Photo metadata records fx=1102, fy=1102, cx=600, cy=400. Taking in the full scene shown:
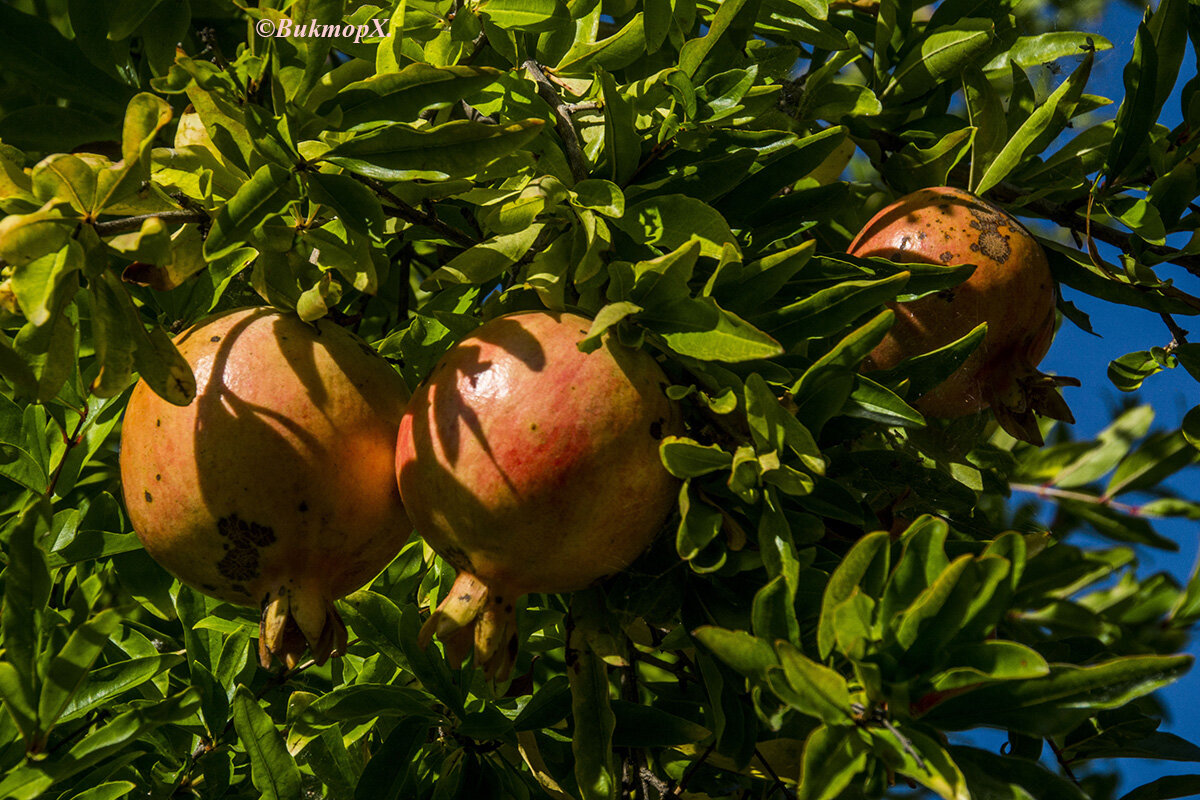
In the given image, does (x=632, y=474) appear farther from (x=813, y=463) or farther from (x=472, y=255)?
(x=472, y=255)

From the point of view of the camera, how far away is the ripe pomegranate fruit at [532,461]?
44.1 inches

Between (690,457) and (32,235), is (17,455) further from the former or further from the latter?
(690,457)

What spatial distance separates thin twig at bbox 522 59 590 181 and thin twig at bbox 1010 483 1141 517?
989 mm

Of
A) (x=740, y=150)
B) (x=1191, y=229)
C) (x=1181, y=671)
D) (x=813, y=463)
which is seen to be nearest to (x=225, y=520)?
(x=813, y=463)

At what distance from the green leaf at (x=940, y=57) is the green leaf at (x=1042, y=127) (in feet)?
0.60

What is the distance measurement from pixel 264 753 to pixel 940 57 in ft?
4.86

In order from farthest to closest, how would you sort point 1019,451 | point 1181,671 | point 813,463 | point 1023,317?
point 1019,451 < point 1023,317 < point 813,463 < point 1181,671

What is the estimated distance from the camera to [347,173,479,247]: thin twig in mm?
1339

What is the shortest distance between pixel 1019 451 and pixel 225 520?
5.60 ft

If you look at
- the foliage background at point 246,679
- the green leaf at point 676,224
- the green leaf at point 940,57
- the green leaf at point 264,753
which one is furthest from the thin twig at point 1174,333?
the green leaf at point 264,753

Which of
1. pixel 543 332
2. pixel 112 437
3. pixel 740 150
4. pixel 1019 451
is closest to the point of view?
pixel 543 332

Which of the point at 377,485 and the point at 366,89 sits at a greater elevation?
the point at 366,89

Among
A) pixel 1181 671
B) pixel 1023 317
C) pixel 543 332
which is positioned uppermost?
pixel 543 332

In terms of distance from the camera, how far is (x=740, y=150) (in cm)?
142
